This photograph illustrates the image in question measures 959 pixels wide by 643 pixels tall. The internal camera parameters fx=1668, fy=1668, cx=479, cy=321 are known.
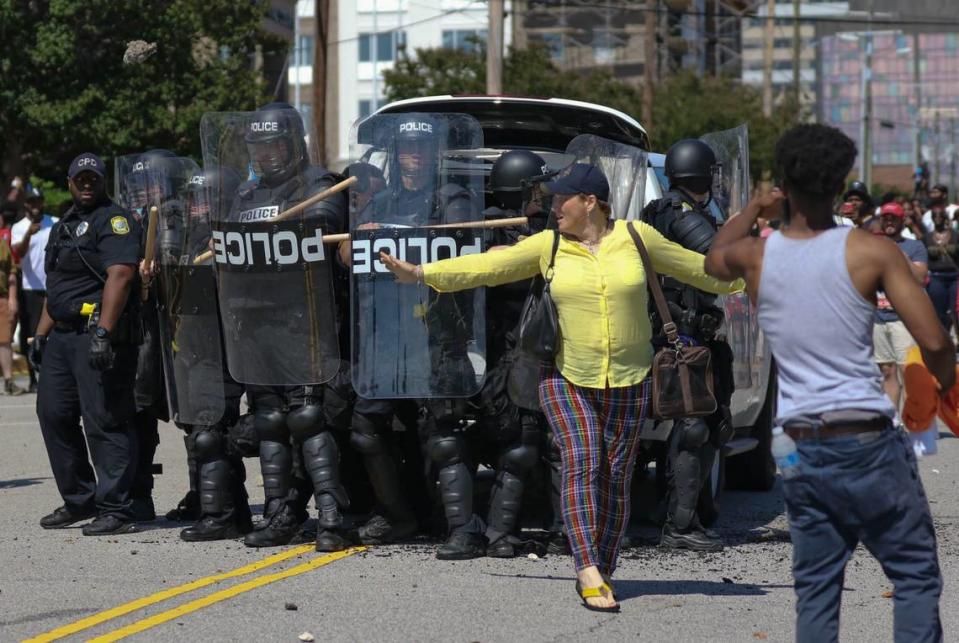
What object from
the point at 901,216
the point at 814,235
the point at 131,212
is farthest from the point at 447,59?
the point at 814,235

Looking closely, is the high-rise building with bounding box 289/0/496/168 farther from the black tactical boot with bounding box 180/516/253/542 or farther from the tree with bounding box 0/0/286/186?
the black tactical boot with bounding box 180/516/253/542

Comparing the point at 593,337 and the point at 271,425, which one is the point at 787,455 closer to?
the point at 593,337

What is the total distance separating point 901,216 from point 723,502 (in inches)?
122

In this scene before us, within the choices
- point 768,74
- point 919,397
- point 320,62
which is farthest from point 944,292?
point 768,74

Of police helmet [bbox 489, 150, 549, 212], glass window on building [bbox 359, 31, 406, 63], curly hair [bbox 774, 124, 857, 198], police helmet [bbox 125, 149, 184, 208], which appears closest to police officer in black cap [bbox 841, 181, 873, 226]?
police helmet [bbox 489, 150, 549, 212]

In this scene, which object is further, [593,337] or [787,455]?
[593,337]

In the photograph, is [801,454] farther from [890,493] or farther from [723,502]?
[723,502]

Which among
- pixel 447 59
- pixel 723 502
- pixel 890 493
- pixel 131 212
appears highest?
pixel 447 59

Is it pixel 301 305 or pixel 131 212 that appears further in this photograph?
pixel 131 212

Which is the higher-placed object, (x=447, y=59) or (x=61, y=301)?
(x=447, y=59)

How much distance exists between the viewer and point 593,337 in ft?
22.0

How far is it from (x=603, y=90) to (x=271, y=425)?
36.7 meters

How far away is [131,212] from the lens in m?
8.90

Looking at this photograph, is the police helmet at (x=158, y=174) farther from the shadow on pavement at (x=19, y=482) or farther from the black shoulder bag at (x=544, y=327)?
the black shoulder bag at (x=544, y=327)
